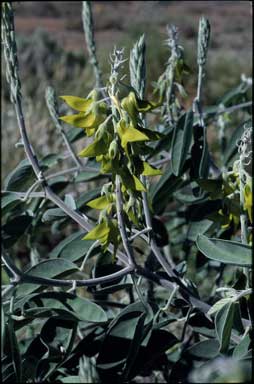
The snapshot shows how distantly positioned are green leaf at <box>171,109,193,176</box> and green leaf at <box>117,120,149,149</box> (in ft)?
1.71

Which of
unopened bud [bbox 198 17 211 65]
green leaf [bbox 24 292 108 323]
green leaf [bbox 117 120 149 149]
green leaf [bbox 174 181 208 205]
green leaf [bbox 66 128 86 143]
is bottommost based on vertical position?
green leaf [bbox 24 292 108 323]

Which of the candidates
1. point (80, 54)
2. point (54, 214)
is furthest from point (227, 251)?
point (80, 54)

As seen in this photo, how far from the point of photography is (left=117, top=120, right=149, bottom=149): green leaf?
953mm

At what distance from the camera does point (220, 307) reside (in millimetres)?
1030

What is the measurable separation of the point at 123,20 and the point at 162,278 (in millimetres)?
19727

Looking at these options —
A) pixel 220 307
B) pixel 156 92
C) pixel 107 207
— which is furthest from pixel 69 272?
pixel 156 92

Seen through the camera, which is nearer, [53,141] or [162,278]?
[162,278]

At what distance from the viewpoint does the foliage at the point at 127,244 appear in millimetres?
1003

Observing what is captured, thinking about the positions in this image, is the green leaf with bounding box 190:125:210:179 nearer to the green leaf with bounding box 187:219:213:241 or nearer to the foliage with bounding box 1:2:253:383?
the foliage with bounding box 1:2:253:383

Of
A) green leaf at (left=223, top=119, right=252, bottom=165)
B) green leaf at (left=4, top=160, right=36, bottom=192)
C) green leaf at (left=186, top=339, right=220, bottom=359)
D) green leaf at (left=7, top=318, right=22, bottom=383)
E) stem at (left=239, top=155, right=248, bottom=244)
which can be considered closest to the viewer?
green leaf at (left=7, top=318, right=22, bottom=383)

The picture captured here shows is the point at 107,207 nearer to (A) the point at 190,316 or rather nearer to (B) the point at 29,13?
(A) the point at 190,316

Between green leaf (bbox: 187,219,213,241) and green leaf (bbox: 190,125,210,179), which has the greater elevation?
green leaf (bbox: 190,125,210,179)

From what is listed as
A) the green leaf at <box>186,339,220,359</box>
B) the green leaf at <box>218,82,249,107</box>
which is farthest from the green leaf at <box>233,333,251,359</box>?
the green leaf at <box>218,82,249,107</box>

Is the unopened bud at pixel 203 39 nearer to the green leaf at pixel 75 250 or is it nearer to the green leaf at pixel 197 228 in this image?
the green leaf at pixel 197 228
